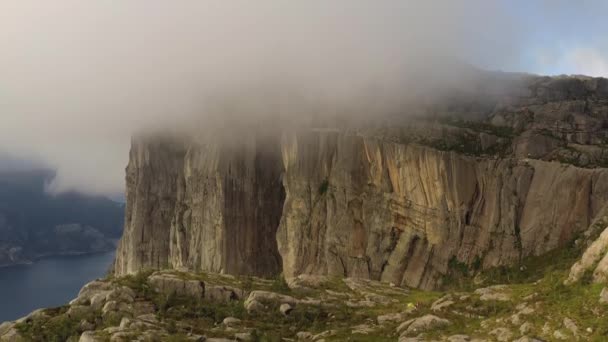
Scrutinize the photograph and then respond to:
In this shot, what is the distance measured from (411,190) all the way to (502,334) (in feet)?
188

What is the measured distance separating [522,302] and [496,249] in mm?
40035

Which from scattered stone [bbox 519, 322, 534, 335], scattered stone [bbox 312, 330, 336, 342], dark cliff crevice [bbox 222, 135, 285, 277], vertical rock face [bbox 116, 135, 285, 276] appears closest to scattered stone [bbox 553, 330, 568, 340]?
scattered stone [bbox 519, 322, 534, 335]

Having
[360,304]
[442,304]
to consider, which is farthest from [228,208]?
[442,304]

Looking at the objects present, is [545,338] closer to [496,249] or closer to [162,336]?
[162,336]

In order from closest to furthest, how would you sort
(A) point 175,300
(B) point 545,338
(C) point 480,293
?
(B) point 545,338
(C) point 480,293
(A) point 175,300

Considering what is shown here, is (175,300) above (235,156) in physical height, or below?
below

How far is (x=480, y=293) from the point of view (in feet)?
211

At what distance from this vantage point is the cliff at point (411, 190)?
94.6m

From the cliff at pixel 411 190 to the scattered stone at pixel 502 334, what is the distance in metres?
44.7

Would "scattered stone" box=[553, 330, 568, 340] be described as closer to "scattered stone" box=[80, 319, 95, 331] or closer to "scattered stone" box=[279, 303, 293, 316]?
"scattered stone" box=[279, 303, 293, 316]

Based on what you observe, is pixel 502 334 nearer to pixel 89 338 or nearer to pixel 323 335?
pixel 323 335

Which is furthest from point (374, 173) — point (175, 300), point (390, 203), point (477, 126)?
point (175, 300)

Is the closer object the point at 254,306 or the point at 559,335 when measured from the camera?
the point at 559,335

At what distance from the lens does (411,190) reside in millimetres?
104812
